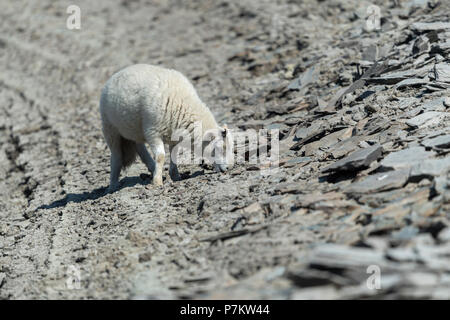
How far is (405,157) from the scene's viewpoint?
7.29 meters

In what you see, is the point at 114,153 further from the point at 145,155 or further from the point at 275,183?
the point at 275,183

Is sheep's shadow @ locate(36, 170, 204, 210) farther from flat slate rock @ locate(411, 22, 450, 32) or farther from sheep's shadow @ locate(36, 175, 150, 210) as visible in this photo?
flat slate rock @ locate(411, 22, 450, 32)

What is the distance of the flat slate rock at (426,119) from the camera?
8.31 meters

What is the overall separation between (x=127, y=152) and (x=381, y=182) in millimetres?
5208

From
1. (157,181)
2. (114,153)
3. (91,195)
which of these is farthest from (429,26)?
(91,195)

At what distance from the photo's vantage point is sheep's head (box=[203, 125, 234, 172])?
374 inches

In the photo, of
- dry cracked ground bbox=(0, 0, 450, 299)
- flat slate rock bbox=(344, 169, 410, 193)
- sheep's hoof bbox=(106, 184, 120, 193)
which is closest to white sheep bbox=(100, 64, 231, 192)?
dry cracked ground bbox=(0, 0, 450, 299)

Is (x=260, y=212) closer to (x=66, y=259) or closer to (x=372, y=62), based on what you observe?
(x=66, y=259)

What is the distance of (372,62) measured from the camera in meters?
12.0

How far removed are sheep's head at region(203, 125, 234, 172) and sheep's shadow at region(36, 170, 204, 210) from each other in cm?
46

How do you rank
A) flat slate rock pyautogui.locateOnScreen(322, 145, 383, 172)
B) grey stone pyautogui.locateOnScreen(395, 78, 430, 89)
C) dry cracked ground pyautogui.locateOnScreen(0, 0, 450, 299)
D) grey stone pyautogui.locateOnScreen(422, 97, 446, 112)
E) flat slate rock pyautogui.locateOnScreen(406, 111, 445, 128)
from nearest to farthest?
dry cracked ground pyautogui.locateOnScreen(0, 0, 450, 299), flat slate rock pyautogui.locateOnScreen(322, 145, 383, 172), flat slate rock pyautogui.locateOnScreen(406, 111, 445, 128), grey stone pyautogui.locateOnScreen(422, 97, 446, 112), grey stone pyautogui.locateOnScreen(395, 78, 430, 89)

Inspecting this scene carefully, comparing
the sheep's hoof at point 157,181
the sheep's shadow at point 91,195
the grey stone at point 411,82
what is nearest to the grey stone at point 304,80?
the grey stone at point 411,82

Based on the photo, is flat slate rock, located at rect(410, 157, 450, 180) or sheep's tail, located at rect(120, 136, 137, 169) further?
sheep's tail, located at rect(120, 136, 137, 169)

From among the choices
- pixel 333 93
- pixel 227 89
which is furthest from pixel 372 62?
pixel 227 89
